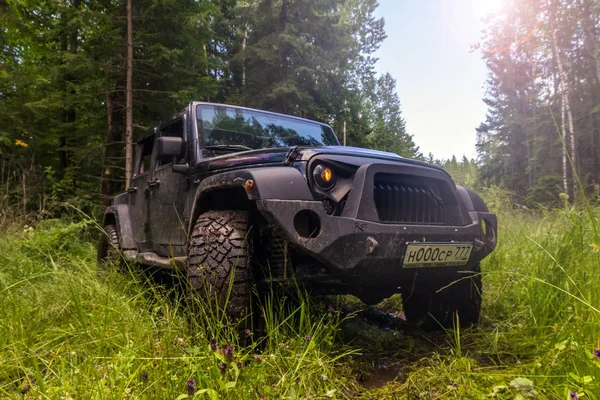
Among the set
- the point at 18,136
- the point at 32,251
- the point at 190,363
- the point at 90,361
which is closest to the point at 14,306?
the point at 90,361

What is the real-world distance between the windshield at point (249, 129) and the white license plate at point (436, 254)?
1418mm

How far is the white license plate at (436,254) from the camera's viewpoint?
2.02 metres

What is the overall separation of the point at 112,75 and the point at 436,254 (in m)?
10.7

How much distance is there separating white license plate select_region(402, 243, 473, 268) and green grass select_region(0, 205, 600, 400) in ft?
0.56

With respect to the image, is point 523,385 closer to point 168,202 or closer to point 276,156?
point 276,156

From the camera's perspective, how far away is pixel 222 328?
1934 mm

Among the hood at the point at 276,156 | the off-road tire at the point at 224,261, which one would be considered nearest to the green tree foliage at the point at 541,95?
the hood at the point at 276,156

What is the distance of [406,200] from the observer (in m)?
2.28

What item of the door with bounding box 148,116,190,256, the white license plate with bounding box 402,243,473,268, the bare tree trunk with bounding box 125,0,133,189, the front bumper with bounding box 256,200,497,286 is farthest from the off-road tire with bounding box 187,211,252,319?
the bare tree trunk with bounding box 125,0,133,189

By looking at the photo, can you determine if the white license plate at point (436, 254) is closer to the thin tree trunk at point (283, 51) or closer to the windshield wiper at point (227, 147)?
the windshield wiper at point (227, 147)

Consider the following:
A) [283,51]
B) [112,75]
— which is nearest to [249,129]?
[112,75]

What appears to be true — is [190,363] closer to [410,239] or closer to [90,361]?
[90,361]

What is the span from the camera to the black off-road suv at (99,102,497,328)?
1.89 m

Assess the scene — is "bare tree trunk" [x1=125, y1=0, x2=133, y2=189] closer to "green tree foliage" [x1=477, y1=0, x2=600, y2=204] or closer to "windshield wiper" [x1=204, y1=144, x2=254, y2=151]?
"windshield wiper" [x1=204, y1=144, x2=254, y2=151]
